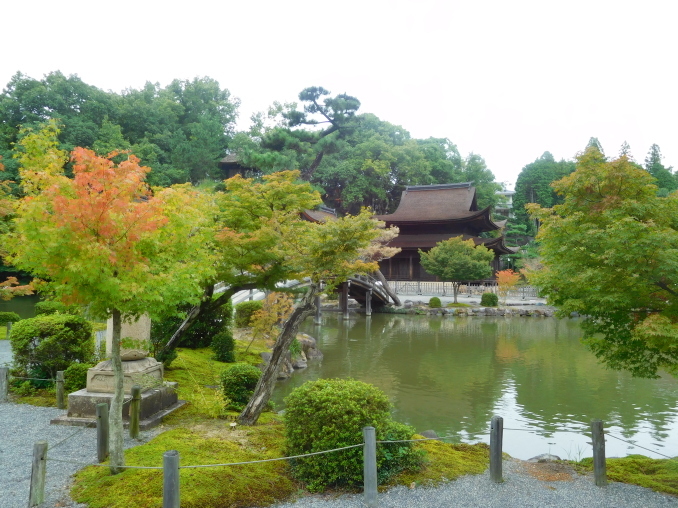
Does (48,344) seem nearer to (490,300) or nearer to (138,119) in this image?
(490,300)

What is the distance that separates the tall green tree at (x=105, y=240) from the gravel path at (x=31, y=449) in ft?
2.06

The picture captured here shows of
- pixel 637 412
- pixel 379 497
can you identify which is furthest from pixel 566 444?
pixel 379 497

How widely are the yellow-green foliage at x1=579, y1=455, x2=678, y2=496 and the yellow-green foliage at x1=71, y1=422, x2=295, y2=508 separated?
13.2 feet

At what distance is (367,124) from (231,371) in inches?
1840

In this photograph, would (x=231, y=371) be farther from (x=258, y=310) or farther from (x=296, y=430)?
(x=258, y=310)

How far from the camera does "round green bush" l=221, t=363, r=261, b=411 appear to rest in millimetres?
8680

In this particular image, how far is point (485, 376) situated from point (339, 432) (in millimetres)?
10370

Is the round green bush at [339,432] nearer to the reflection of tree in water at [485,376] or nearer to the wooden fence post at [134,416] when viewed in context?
the wooden fence post at [134,416]

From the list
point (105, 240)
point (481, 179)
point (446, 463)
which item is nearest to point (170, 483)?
point (105, 240)

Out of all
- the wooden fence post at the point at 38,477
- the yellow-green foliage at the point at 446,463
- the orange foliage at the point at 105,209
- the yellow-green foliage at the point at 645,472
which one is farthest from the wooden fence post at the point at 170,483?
the yellow-green foliage at the point at 645,472

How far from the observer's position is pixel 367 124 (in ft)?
172

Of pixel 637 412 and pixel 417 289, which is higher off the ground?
pixel 417 289

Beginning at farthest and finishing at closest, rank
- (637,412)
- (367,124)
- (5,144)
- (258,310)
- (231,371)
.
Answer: (367,124)
(5,144)
(258,310)
(637,412)
(231,371)

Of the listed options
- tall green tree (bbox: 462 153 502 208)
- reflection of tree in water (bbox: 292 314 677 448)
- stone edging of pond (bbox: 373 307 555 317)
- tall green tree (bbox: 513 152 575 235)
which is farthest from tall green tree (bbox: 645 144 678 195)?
reflection of tree in water (bbox: 292 314 677 448)
